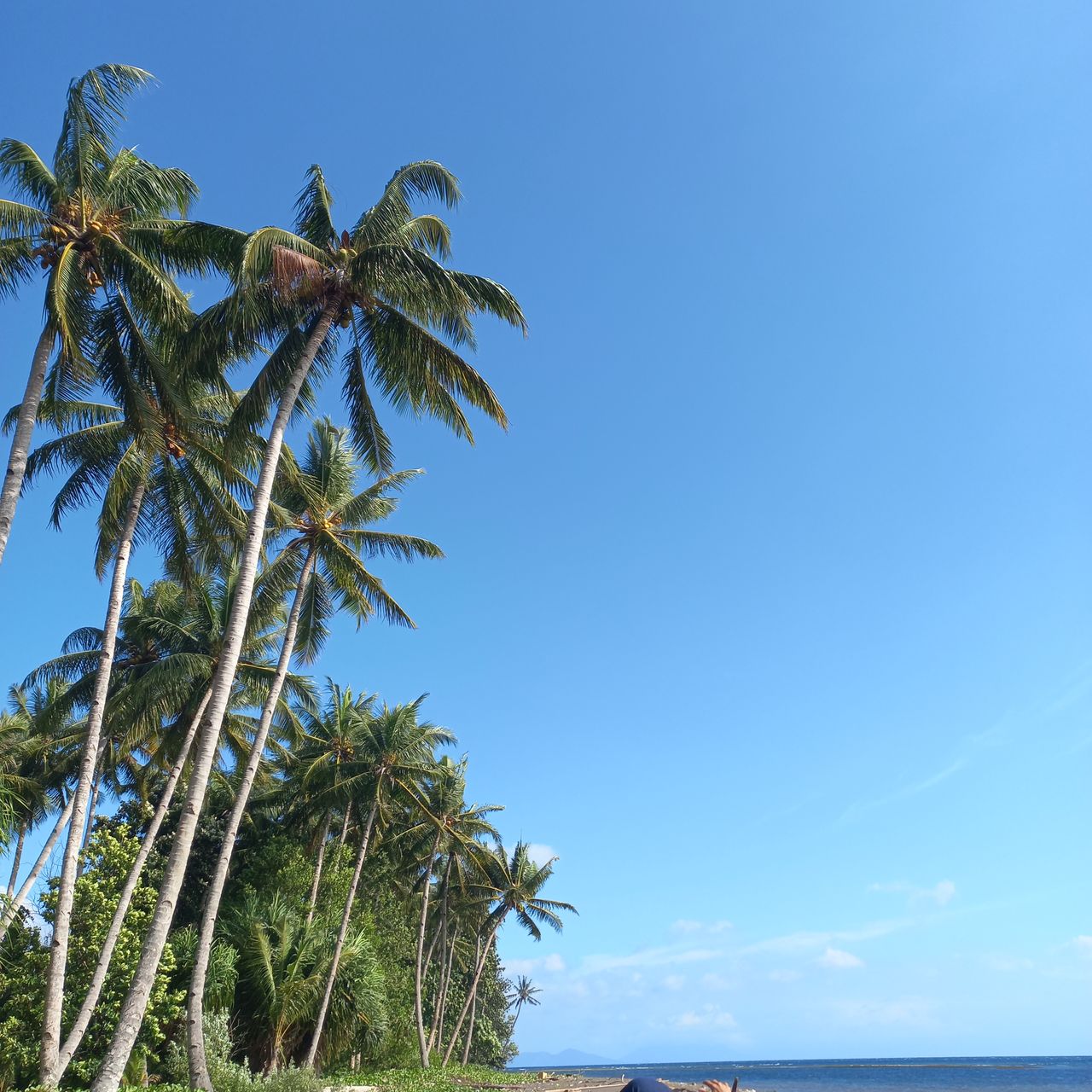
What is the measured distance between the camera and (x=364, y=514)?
22531 mm

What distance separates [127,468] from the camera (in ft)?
60.1

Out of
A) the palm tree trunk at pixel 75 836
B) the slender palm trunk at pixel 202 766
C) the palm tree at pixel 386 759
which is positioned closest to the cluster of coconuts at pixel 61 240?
the slender palm trunk at pixel 202 766

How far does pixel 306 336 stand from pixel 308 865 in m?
21.9

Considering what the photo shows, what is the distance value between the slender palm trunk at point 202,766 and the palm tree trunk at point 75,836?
3803mm

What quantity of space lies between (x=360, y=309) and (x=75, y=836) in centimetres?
1103

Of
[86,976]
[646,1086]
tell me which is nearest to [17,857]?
[86,976]

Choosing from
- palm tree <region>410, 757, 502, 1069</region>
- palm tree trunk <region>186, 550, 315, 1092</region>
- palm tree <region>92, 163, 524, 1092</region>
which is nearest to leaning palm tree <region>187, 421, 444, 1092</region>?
palm tree trunk <region>186, 550, 315, 1092</region>

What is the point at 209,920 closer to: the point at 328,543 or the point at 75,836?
the point at 75,836

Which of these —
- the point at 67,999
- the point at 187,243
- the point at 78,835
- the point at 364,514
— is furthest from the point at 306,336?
the point at 67,999

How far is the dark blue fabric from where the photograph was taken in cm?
489

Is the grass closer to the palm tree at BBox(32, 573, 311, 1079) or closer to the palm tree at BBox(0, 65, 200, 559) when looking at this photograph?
the palm tree at BBox(32, 573, 311, 1079)

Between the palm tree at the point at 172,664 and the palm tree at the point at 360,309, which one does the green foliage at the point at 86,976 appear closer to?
the palm tree at the point at 172,664

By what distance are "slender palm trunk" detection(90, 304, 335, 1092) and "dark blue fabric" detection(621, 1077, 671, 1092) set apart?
25.9 ft

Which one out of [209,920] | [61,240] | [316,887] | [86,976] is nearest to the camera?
[61,240]
